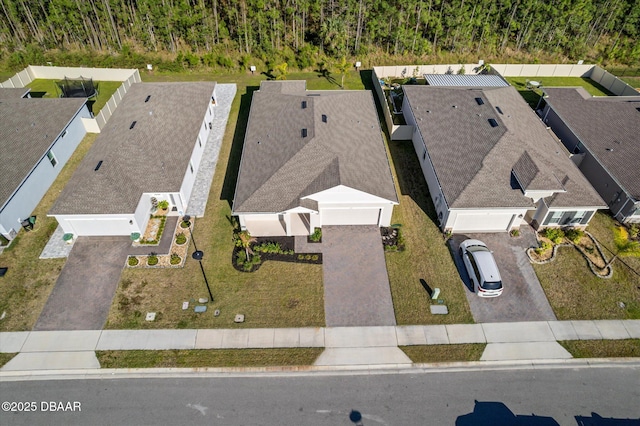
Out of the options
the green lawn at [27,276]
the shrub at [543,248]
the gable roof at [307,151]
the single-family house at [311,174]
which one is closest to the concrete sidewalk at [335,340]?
the green lawn at [27,276]

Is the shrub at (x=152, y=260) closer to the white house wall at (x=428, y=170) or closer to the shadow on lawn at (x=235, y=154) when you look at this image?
the shadow on lawn at (x=235, y=154)

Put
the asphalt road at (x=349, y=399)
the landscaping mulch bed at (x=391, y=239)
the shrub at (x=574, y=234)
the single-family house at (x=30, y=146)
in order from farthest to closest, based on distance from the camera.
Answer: the shrub at (x=574, y=234) < the single-family house at (x=30, y=146) < the landscaping mulch bed at (x=391, y=239) < the asphalt road at (x=349, y=399)

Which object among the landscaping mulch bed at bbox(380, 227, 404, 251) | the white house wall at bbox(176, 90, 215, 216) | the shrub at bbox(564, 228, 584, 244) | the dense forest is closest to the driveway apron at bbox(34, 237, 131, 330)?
the white house wall at bbox(176, 90, 215, 216)

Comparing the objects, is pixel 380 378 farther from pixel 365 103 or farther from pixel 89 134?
pixel 89 134

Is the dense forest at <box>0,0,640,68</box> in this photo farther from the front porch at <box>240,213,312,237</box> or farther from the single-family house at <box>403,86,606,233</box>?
the front porch at <box>240,213,312,237</box>

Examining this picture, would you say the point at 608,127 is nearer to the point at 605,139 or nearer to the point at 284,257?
the point at 605,139

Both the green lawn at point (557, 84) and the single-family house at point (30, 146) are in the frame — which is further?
the green lawn at point (557, 84)

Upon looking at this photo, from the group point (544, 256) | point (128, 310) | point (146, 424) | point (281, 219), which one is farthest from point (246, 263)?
point (544, 256)
